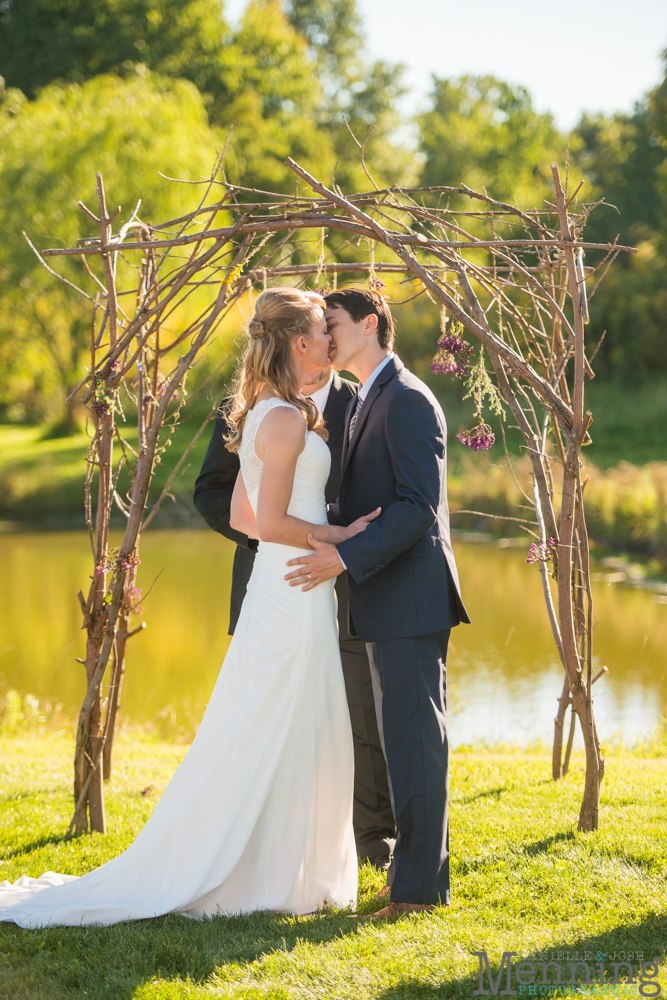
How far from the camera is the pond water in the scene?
6.76 meters

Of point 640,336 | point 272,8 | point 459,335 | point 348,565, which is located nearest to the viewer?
point 348,565

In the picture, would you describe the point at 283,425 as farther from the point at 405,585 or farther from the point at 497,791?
the point at 497,791

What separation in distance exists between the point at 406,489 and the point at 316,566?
393 millimetres

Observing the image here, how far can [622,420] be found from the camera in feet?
63.8

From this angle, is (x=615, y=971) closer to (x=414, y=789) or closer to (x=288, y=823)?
(x=414, y=789)

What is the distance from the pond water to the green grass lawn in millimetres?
2443

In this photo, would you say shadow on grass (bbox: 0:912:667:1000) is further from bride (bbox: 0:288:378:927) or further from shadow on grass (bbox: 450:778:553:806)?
shadow on grass (bbox: 450:778:553:806)

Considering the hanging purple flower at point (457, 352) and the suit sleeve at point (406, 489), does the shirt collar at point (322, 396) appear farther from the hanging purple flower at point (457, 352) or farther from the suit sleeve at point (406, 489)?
the suit sleeve at point (406, 489)

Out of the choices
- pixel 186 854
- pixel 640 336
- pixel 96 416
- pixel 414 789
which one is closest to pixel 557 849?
pixel 414 789

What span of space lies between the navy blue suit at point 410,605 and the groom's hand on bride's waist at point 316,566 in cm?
6

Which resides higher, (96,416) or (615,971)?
(96,416)

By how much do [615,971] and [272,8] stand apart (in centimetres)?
3915

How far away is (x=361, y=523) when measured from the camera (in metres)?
2.86

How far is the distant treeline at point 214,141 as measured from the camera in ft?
62.5
